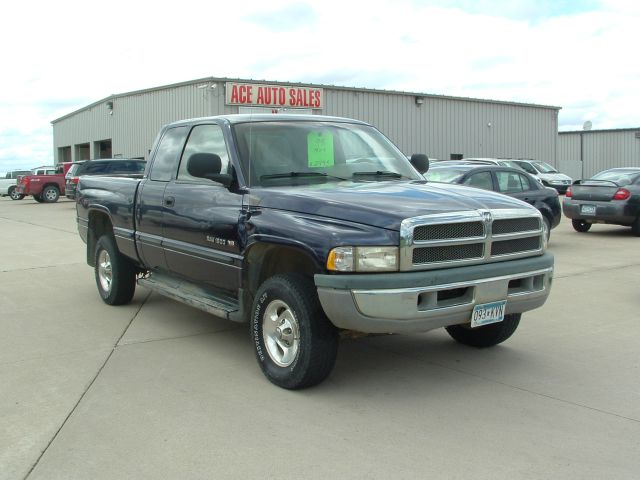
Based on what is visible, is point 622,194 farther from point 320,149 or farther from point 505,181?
point 320,149

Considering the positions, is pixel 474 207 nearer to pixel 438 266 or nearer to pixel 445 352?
pixel 438 266

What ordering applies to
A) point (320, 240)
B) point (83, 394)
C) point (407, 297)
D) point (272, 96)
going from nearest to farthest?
point (407, 297) → point (320, 240) → point (83, 394) → point (272, 96)

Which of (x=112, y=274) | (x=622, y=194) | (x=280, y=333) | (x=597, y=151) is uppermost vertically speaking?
(x=597, y=151)

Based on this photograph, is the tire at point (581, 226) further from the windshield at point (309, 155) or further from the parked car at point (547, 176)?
the parked car at point (547, 176)

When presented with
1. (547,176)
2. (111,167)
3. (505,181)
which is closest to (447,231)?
(505,181)

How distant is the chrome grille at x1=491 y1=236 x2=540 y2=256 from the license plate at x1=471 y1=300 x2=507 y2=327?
1.16ft

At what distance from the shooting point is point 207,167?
5.18 meters

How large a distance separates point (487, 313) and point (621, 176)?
464 inches

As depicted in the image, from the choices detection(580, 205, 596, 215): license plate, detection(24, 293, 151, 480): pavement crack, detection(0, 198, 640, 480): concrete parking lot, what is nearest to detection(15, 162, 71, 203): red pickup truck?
detection(580, 205, 596, 215): license plate

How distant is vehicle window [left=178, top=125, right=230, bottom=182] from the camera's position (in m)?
5.66

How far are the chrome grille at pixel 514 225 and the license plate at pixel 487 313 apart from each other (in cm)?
49

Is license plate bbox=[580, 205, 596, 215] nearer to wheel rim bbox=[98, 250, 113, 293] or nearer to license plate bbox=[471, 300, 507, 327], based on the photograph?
wheel rim bbox=[98, 250, 113, 293]

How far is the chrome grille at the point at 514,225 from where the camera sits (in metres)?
4.71

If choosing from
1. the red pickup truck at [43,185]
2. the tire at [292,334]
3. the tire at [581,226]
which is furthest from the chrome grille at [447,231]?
the red pickup truck at [43,185]
